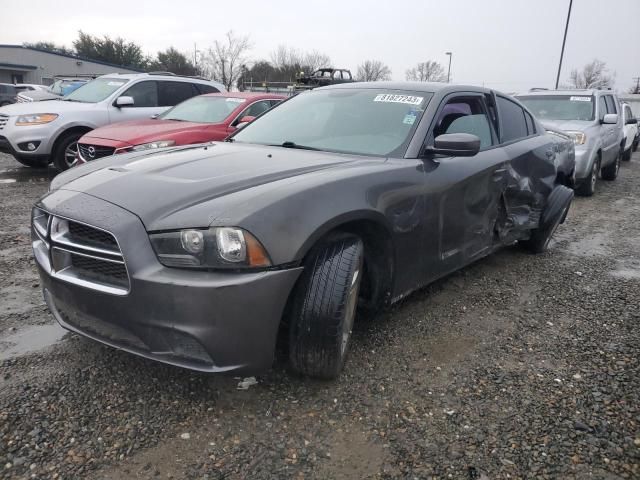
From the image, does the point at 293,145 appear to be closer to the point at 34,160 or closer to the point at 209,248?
the point at 209,248

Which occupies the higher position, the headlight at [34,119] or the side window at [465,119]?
the side window at [465,119]

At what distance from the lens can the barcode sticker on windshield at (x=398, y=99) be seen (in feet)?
10.6

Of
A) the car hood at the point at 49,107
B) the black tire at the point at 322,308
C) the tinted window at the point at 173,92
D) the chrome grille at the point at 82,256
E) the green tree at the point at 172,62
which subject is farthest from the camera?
the green tree at the point at 172,62

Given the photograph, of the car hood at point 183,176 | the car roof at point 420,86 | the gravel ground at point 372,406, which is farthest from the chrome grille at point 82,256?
the car roof at point 420,86

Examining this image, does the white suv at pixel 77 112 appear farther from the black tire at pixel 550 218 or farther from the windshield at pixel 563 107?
the black tire at pixel 550 218

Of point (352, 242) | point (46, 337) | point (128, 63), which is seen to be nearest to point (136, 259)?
point (352, 242)

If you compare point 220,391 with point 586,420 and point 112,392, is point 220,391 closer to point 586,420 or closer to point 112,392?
point 112,392

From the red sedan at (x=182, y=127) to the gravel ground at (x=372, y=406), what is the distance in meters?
3.09

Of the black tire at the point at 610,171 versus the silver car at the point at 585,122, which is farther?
the black tire at the point at 610,171

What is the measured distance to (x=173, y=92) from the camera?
9.05 meters

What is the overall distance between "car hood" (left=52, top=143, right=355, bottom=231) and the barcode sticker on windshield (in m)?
0.69

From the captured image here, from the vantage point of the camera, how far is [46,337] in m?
2.85

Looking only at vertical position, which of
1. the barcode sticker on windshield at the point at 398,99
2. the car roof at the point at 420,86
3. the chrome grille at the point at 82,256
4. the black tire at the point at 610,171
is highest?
the car roof at the point at 420,86

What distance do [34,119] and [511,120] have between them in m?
7.09
